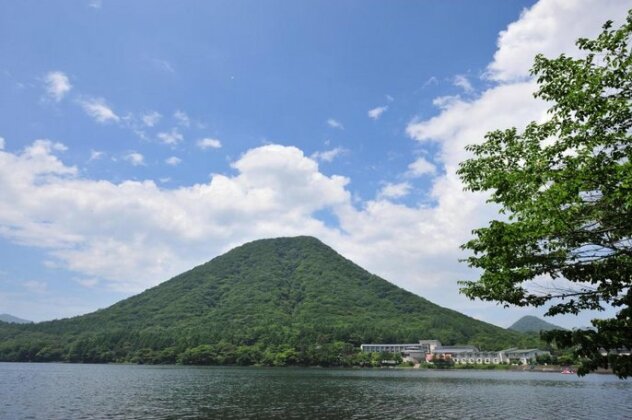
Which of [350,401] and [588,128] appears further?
[350,401]

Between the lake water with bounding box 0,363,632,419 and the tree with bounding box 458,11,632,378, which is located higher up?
the tree with bounding box 458,11,632,378

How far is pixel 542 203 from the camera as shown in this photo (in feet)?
43.5

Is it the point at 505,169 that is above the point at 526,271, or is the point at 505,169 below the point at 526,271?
above

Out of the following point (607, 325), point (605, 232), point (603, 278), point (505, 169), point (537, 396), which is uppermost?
point (505, 169)

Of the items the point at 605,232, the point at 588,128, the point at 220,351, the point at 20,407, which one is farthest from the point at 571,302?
the point at 220,351

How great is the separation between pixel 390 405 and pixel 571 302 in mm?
40822

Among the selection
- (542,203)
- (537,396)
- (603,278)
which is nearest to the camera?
(542,203)

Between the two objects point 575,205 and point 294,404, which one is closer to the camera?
point 575,205

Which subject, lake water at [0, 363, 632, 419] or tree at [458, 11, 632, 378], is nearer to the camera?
tree at [458, 11, 632, 378]

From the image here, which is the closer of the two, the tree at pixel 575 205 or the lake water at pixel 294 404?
the tree at pixel 575 205

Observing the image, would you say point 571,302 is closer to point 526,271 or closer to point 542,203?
point 526,271

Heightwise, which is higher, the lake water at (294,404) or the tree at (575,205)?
the tree at (575,205)

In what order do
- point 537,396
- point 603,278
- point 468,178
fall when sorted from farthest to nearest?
point 537,396
point 468,178
point 603,278

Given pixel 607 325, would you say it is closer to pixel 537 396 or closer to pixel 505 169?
pixel 505 169
